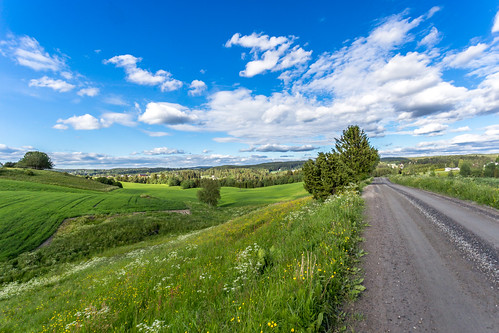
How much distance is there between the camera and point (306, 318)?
3549 millimetres

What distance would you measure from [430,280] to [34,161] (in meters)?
130

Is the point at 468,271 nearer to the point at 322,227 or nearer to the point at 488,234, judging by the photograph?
the point at 322,227

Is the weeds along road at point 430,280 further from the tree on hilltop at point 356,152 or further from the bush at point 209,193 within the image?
the bush at point 209,193

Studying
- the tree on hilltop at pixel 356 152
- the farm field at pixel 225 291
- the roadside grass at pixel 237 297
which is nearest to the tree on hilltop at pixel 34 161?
the farm field at pixel 225 291

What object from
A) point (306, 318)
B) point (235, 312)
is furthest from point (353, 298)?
point (235, 312)

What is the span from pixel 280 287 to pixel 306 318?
0.81 metres

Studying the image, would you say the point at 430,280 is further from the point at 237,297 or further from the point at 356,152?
the point at 356,152

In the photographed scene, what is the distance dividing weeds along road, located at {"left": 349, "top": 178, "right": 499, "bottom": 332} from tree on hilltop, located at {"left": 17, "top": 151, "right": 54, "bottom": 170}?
12774cm

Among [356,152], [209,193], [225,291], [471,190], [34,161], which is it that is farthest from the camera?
[34,161]

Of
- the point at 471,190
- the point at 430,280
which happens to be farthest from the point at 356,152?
the point at 430,280

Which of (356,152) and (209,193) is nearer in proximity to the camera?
(356,152)

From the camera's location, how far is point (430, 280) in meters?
4.80

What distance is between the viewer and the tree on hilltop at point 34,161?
85000 mm

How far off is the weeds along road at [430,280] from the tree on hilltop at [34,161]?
127737 millimetres
